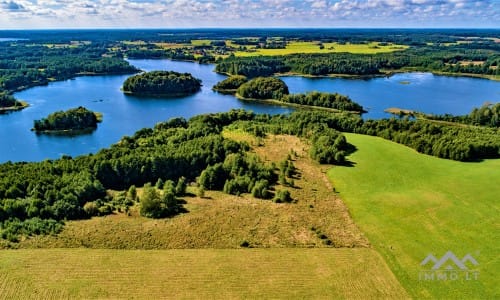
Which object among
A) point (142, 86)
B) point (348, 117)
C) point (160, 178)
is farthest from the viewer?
point (142, 86)

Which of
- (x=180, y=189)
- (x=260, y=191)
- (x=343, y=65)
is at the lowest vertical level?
(x=260, y=191)

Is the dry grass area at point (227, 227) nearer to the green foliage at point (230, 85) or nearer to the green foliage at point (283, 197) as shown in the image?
the green foliage at point (283, 197)

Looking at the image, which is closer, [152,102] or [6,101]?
[6,101]

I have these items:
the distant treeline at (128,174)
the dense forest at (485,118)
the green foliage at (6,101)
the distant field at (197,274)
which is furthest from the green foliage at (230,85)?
the distant field at (197,274)

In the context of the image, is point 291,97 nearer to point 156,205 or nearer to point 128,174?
Result: point 128,174

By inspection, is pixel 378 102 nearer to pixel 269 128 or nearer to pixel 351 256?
pixel 269 128

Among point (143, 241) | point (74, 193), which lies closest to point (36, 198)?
point (74, 193)

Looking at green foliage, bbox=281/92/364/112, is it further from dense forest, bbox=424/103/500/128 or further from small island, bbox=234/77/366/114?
dense forest, bbox=424/103/500/128

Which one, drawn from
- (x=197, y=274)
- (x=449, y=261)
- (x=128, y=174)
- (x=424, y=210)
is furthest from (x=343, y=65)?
(x=197, y=274)
